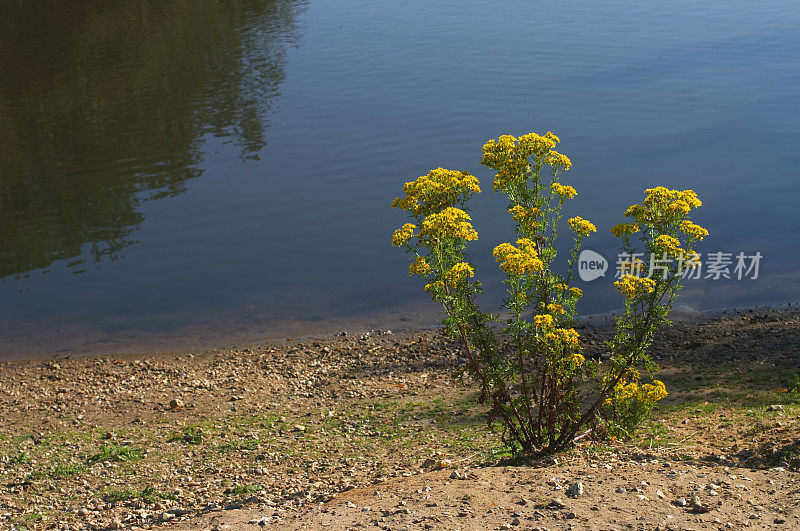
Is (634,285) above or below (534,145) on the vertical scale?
below

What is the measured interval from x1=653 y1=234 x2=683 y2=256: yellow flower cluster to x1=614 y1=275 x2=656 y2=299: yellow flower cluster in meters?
0.26

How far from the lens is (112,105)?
891 inches

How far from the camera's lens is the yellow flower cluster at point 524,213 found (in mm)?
6115

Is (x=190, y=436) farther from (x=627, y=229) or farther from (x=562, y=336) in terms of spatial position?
(x=627, y=229)

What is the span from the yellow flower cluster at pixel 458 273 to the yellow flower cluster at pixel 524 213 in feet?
2.23

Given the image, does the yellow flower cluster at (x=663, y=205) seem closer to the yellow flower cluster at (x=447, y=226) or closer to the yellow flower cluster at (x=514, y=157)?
the yellow flower cluster at (x=514, y=157)

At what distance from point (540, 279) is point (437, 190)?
3.50 feet

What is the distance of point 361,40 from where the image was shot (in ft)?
94.4

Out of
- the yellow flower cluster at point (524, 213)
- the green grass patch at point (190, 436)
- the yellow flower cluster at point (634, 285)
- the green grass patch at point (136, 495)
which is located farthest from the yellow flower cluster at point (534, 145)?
the green grass patch at point (190, 436)

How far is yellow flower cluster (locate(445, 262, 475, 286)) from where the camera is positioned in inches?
222

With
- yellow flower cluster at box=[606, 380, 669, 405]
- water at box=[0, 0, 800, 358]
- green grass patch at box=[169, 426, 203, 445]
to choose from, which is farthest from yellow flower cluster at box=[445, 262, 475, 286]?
water at box=[0, 0, 800, 358]

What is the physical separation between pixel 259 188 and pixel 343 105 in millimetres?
5785

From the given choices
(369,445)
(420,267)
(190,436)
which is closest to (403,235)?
(420,267)

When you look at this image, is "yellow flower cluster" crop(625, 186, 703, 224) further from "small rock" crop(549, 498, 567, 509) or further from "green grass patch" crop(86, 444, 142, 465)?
"green grass patch" crop(86, 444, 142, 465)
